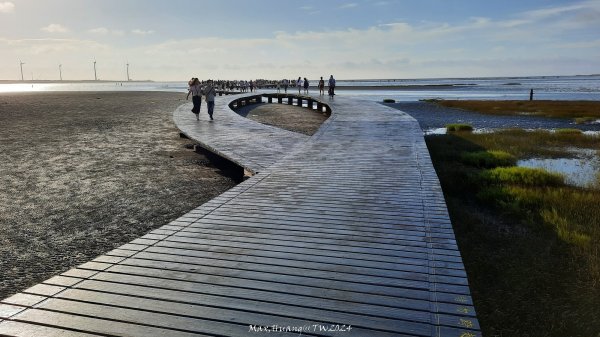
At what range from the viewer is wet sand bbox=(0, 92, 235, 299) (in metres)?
6.52

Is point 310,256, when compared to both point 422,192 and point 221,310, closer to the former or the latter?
point 221,310

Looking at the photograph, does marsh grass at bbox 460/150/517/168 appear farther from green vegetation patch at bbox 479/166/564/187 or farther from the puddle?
green vegetation patch at bbox 479/166/564/187

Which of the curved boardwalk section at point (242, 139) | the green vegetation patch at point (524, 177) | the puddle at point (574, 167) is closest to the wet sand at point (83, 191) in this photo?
the curved boardwalk section at point (242, 139)

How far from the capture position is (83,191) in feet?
32.0

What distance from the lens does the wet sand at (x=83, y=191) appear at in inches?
257

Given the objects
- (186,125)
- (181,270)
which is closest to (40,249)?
(181,270)

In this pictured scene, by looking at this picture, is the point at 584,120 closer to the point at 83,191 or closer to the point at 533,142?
the point at 533,142

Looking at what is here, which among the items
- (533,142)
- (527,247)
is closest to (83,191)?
(527,247)

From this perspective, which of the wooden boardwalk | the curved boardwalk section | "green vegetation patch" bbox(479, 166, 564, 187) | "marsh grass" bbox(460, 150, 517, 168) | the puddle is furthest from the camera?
"marsh grass" bbox(460, 150, 517, 168)

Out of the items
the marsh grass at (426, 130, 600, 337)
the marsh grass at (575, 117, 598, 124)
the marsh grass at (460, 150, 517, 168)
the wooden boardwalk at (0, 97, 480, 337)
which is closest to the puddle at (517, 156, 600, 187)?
the marsh grass at (460, 150, 517, 168)

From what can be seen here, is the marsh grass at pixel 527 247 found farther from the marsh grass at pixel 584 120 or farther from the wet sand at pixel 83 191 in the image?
the marsh grass at pixel 584 120

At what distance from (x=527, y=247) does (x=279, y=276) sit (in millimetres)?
5280

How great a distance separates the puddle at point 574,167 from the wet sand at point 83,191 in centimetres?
938

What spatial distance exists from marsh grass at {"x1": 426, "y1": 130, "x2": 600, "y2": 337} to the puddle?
0.73 metres
